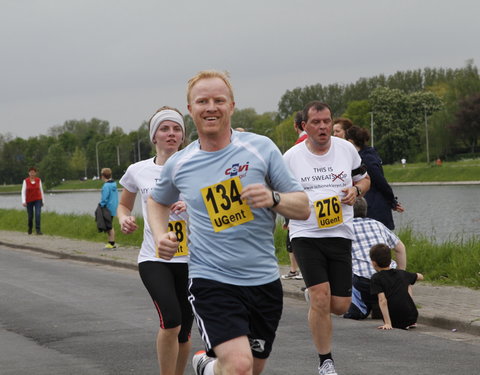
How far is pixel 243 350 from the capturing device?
4297 millimetres

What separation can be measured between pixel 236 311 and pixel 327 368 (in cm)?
213

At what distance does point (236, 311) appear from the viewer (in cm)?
441

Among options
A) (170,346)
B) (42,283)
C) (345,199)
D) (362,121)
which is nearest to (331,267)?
(345,199)

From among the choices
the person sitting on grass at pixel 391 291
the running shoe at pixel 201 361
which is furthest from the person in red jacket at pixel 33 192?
the running shoe at pixel 201 361

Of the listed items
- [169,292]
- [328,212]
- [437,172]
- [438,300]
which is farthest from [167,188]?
[437,172]

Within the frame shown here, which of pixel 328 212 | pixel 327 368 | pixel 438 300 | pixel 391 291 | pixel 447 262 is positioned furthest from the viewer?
pixel 447 262

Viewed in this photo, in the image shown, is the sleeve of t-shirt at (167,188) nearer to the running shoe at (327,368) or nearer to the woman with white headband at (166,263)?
the woman with white headband at (166,263)

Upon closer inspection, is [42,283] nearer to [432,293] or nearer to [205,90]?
[432,293]

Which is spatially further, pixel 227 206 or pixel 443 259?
pixel 443 259

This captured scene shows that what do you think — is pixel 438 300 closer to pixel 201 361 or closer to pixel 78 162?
pixel 201 361

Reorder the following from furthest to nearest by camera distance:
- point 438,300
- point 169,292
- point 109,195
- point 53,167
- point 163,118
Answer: point 53,167, point 109,195, point 438,300, point 163,118, point 169,292

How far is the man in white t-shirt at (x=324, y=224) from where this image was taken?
21.4 feet

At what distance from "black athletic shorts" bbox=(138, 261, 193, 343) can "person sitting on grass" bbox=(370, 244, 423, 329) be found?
3.29m

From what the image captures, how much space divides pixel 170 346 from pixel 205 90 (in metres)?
1.91
